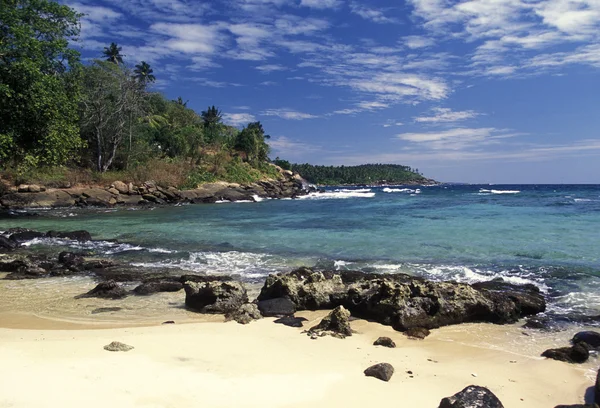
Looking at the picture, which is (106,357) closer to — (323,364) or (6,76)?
(323,364)

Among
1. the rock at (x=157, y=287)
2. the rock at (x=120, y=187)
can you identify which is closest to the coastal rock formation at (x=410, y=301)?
the rock at (x=157, y=287)

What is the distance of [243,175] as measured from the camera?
6000 centimetres

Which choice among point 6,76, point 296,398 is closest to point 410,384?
point 296,398

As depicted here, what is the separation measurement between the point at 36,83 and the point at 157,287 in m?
15.6

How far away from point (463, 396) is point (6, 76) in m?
23.3

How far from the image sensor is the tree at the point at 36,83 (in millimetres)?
19312

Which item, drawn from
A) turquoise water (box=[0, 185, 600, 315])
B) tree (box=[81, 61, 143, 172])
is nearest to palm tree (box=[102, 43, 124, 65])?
tree (box=[81, 61, 143, 172])

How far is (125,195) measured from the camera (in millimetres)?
40062

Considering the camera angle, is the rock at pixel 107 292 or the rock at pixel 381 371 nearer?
the rock at pixel 381 371

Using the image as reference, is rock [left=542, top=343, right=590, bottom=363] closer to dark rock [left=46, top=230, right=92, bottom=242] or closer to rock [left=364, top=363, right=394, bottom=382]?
rock [left=364, top=363, right=394, bottom=382]

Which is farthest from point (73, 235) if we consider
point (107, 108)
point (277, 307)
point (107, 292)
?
point (107, 108)

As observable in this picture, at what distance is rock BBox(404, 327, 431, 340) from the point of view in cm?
678

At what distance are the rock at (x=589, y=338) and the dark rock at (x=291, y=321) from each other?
4.53 meters

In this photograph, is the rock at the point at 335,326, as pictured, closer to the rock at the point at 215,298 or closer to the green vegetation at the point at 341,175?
the rock at the point at 215,298
